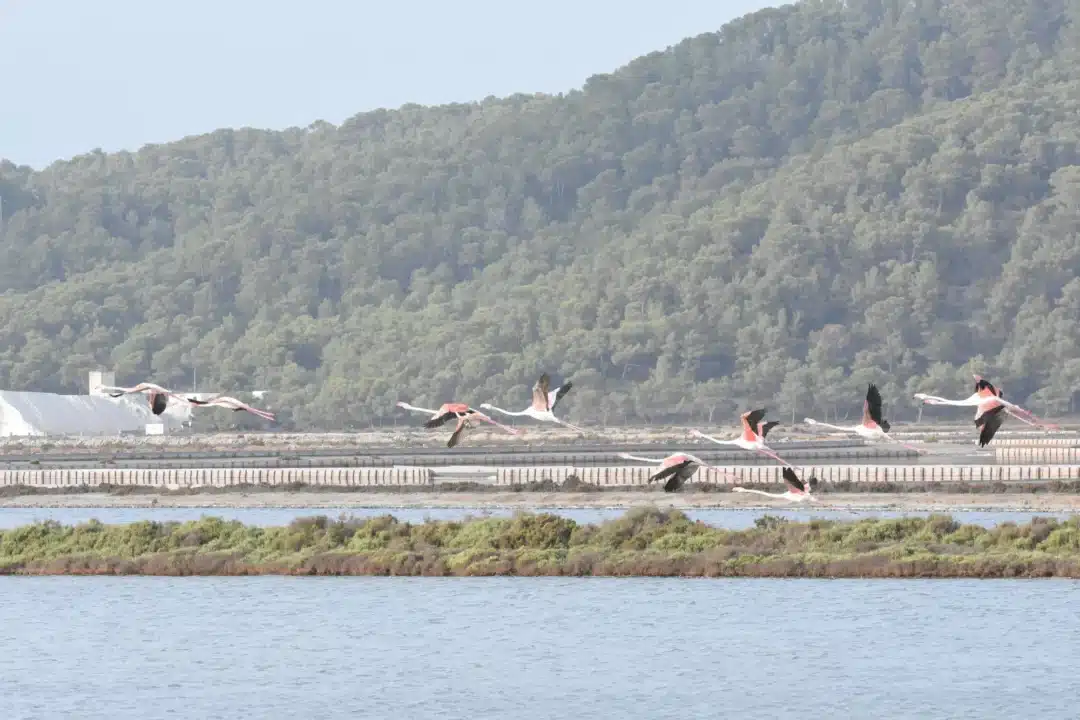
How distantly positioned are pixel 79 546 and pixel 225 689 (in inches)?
719

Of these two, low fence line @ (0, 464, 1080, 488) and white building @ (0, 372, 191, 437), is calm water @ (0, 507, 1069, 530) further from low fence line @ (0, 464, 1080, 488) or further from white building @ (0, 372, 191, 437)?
white building @ (0, 372, 191, 437)

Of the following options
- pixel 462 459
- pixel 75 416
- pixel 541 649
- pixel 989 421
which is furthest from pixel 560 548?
pixel 75 416

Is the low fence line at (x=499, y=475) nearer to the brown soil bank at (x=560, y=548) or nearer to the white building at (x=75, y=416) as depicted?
the brown soil bank at (x=560, y=548)

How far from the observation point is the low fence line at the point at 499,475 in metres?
82.6

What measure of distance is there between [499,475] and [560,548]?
2897 cm

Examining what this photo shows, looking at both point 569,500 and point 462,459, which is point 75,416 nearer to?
point 462,459

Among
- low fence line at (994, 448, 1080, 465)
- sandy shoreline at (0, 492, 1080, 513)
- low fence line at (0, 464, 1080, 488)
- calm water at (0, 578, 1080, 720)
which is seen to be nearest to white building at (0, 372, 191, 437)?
low fence line at (0, 464, 1080, 488)

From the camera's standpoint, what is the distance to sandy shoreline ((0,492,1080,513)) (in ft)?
238

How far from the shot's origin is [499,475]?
85.8 metres

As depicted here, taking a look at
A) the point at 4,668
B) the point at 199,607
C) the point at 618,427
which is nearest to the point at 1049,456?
the point at 199,607

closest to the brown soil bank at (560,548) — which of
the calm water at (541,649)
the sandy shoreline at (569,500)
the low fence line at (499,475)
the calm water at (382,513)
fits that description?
the calm water at (541,649)

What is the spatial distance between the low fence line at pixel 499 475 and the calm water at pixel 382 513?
6.77 m

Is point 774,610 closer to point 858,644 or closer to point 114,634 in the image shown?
point 858,644

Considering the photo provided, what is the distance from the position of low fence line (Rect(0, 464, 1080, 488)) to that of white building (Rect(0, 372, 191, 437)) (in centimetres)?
8025
